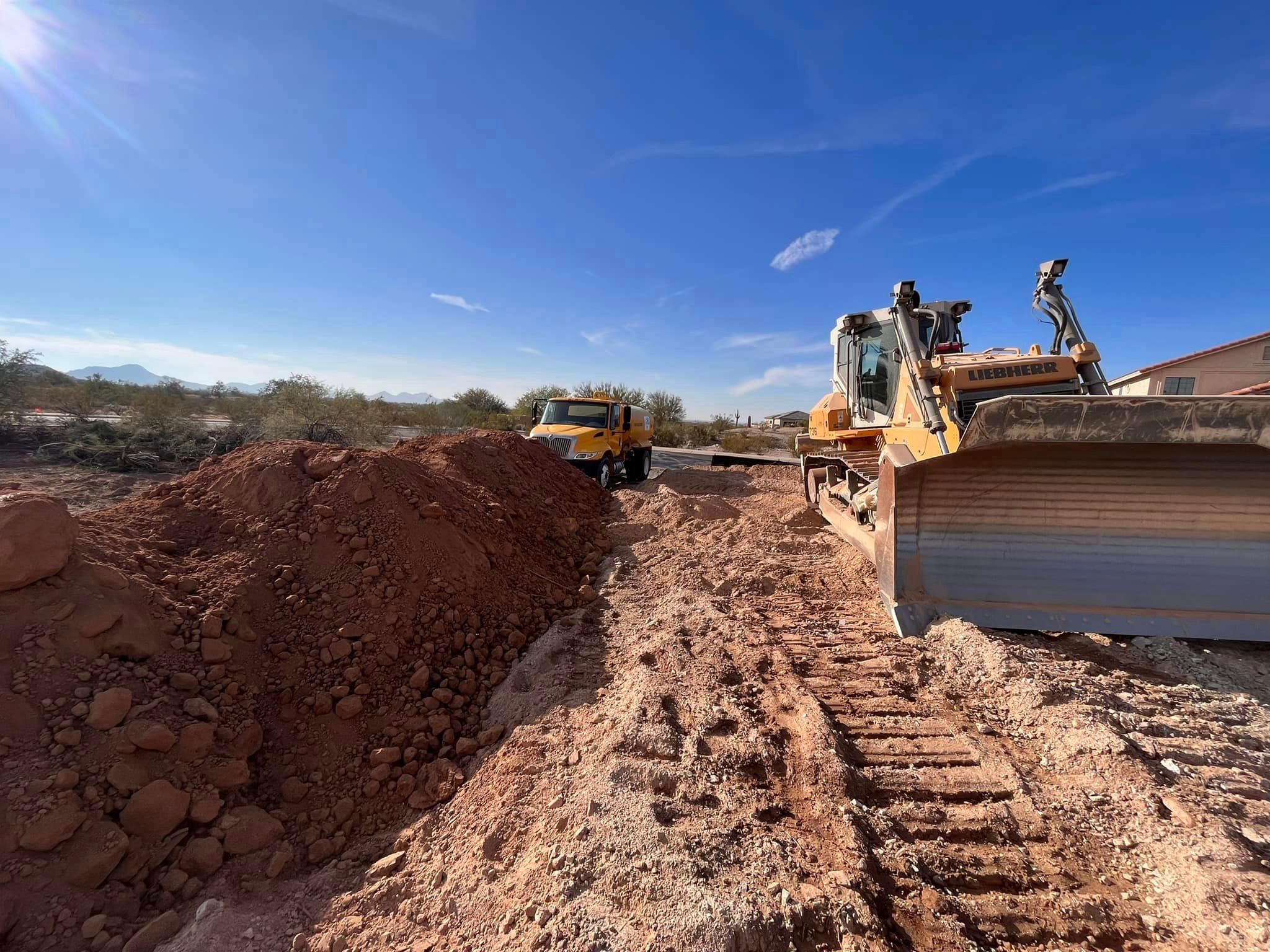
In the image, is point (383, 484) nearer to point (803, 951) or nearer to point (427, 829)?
point (427, 829)

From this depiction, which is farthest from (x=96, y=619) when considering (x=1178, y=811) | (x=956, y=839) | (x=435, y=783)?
(x=1178, y=811)

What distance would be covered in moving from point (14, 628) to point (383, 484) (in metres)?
2.20

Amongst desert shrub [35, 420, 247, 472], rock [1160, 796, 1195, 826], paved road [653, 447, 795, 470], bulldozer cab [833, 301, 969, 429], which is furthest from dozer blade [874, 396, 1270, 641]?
desert shrub [35, 420, 247, 472]

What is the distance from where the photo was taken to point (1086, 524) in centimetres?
345

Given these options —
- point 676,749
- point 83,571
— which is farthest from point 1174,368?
point 83,571

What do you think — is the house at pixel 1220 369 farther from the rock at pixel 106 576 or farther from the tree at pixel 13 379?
the tree at pixel 13 379

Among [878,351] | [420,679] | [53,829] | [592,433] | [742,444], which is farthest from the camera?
[742,444]

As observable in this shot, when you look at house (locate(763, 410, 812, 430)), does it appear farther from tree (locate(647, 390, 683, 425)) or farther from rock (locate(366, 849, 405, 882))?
rock (locate(366, 849, 405, 882))

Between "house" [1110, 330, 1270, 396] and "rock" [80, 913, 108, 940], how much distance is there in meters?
21.6

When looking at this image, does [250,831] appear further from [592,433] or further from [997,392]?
[592,433]

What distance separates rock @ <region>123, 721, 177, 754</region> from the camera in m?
2.22

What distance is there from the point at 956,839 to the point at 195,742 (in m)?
3.36

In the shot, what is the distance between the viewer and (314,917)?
1.95 m

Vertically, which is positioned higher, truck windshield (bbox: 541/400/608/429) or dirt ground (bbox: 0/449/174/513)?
truck windshield (bbox: 541/400/608/429)
